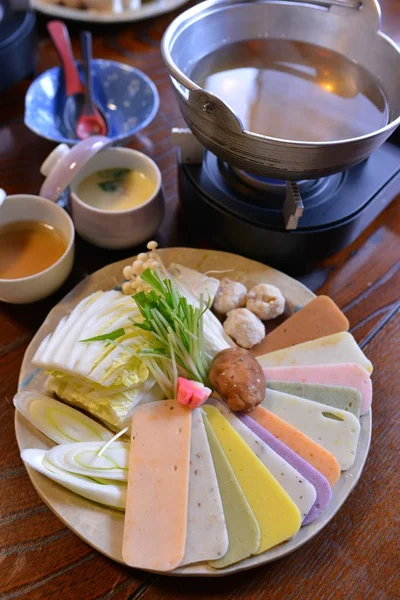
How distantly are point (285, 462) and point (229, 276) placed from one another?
581 mm

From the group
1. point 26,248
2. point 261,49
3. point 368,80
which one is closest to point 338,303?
point 368,80

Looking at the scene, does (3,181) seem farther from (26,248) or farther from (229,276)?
(229,276)

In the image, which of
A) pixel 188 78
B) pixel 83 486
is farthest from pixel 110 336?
pixel 188 78

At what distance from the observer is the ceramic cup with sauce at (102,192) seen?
57.0 inches

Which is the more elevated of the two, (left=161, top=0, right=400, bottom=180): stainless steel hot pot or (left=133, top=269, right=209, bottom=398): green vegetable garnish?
(left=161, top=0, right=400, bottom=180): stainless steel hot pot

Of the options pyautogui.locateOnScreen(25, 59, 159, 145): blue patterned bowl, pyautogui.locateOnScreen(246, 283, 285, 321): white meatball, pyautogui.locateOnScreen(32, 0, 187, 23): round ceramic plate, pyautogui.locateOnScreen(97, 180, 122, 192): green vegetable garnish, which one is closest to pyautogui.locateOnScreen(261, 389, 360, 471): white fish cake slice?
pyautogui.locateOnScreen(246, 283, 285, 321): white meatball

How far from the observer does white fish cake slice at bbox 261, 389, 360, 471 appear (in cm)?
116

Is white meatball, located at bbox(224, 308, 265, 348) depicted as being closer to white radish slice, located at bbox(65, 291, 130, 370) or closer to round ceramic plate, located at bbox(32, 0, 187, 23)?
white radish slice, located at bbox(65, 291, 130, 370)

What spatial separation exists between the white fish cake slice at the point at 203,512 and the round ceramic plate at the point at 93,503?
35mm

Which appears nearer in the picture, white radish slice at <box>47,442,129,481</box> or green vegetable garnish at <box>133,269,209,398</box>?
white radish slice at <box>47,442,129,481</box>

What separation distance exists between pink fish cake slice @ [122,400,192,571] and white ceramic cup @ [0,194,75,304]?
452mm

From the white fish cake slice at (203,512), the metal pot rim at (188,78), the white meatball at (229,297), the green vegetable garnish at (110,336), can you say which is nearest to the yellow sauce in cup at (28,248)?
the green vegetable garnish at (110,336)

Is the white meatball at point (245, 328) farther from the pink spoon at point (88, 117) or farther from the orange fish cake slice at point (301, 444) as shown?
the pink spoon at point (88, 117)

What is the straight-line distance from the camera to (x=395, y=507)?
121 centimetres
